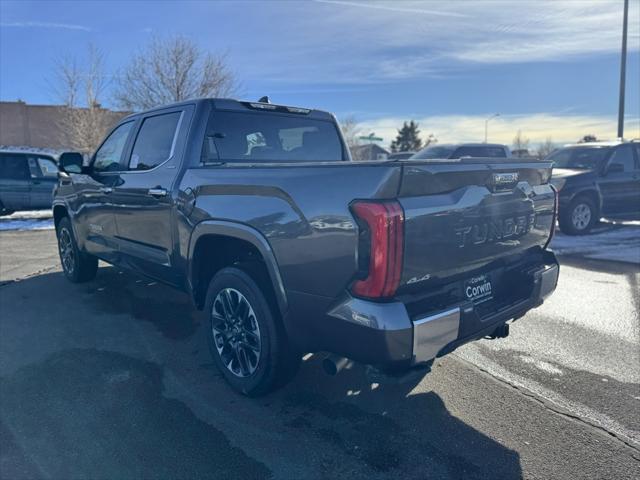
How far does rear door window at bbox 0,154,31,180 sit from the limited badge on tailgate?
13.3 metres

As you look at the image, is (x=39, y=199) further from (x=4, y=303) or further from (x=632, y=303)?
(x=632, y=303)

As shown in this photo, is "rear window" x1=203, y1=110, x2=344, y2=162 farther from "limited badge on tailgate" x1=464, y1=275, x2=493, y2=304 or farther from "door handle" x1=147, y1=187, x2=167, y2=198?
"limited badge on tailgate" x1=464, y1=275, x2=493, y2=304

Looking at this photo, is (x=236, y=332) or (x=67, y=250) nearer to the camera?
(x=236, y=332)

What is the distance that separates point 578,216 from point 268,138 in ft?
26.4

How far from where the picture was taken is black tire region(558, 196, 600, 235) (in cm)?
968

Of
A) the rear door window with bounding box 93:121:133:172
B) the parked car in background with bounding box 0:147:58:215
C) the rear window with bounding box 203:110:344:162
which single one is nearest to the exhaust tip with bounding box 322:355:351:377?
the rear window with bounding box 203:110:344:162

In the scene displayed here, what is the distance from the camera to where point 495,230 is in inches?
112

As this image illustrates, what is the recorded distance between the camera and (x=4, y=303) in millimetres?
5406

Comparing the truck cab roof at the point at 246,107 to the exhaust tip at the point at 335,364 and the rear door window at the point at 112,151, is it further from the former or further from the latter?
the exhaust tip at the point at 335,364

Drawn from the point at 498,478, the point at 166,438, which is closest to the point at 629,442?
the point at 498,478

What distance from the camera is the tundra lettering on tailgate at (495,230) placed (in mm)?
2625

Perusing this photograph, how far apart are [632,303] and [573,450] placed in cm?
339

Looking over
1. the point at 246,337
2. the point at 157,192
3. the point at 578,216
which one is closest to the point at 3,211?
the point at 157,192

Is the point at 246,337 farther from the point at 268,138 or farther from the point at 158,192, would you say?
the point at 268,138
